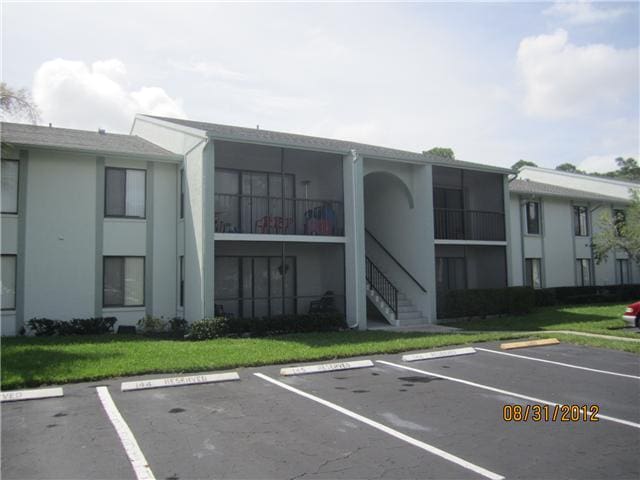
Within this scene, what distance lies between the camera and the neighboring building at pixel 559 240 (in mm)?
23219

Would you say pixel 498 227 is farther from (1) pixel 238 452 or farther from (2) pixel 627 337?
(1) pixel 238 452

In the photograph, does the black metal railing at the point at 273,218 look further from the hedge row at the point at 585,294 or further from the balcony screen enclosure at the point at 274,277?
the hedge row at the point at 585,294

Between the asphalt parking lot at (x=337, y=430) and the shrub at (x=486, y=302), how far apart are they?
28.0 ft

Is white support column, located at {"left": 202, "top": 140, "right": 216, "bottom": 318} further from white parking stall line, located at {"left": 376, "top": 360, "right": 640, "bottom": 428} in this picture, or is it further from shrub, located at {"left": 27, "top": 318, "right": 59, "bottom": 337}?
white parking stall line, located at {"left": 376, "top": 360, "right": 640, "bottom": 428}

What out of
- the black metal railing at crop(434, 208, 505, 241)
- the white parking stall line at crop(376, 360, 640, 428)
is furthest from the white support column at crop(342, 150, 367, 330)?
the white parking stall line at crop(376, 360, 640, 428)

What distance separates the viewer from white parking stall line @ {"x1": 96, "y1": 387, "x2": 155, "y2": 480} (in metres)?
4.68

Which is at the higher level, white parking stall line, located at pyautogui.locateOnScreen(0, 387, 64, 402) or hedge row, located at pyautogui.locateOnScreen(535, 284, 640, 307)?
hedge row, located at pyautogui.locateOnScreen(535, 284, 640, 307)

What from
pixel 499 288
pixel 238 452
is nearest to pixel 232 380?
pixel 238 452

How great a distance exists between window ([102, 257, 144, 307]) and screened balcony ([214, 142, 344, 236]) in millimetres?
2968

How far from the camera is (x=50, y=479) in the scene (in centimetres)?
450

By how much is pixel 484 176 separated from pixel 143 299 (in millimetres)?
13624

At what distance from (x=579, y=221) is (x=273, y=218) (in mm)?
17823

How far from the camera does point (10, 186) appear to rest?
14.3 meters
